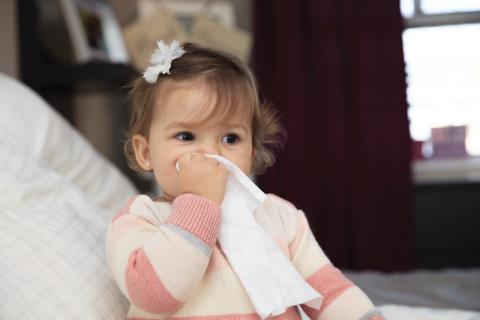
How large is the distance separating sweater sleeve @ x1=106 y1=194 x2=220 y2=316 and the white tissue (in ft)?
0.17

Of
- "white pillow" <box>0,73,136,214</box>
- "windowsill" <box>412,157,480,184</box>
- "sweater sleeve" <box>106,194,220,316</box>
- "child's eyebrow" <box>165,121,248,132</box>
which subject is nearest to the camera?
"sweater sleeve" <box>106,194,220,316</box>

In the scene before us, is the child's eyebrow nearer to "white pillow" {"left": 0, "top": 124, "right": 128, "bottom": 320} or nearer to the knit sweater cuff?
the knit sweater cuff

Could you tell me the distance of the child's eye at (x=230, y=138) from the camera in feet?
3.01

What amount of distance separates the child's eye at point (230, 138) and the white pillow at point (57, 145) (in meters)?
0.56


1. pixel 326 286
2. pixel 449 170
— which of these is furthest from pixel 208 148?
pixel 449 170

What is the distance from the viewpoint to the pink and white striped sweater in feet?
2.55

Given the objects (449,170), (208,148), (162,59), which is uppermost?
(162,59)

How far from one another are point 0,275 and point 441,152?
2.64 meters

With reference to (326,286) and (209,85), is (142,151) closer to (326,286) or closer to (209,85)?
(209,85)

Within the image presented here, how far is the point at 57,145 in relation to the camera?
147 cm

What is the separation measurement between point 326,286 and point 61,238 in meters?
0.39

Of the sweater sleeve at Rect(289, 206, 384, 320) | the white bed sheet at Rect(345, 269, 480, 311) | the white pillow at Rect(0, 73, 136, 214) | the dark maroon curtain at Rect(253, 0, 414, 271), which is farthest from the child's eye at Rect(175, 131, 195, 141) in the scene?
the dark maroon curtain at Rect(253, 0, 414, 271)

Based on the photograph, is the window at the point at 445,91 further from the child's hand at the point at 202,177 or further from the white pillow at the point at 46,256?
the child's hand at the point at 202,177

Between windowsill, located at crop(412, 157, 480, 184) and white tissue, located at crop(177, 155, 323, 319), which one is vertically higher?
white tissue, located at crop(177, 155, 323, 319)
